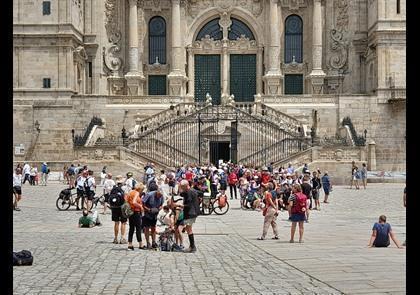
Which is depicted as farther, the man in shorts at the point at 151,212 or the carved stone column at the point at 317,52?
the carved stone column at the point at 317,52

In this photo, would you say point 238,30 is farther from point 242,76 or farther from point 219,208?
point 219,208

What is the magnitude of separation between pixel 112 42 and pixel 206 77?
7.56 metres

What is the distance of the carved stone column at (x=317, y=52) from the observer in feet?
175

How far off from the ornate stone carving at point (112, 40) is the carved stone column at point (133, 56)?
1044 mm

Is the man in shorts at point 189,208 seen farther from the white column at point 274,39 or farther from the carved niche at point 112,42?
the carved niche at point 112,42

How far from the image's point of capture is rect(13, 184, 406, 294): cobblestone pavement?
10.8m

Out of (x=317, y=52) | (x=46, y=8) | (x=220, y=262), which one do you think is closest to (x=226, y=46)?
(x=317, y=52)

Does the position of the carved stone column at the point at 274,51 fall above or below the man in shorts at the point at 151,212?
above

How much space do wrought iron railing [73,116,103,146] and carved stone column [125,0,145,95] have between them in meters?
6.79

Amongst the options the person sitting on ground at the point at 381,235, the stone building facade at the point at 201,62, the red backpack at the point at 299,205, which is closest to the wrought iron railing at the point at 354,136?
the stone building facade at the point at 201,62

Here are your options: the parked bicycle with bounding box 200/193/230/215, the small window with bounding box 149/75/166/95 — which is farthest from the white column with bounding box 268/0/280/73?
the parked bicycle with bounding box 200/193/230/215
